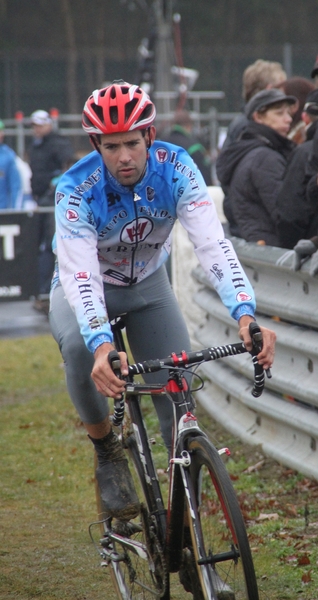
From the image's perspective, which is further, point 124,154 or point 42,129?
point 42,129

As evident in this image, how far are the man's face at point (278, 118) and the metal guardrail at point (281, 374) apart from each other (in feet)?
2.93

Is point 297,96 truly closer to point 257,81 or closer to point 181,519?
point 257,81

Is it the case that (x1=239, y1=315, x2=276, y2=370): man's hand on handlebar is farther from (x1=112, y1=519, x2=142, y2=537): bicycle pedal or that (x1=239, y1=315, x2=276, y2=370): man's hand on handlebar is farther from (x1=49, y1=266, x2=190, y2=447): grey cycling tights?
(x1=112, y1=519, x2=142, y2=537): bicycle pedal

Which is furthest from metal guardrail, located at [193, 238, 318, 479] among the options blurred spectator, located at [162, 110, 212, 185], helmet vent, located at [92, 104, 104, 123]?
blurred spectator, located at [162, 110, 212, 185]

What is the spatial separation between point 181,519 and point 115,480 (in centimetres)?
62

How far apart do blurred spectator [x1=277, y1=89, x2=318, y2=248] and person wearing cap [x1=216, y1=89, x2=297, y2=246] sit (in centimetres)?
58

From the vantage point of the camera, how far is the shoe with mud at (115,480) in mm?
4348

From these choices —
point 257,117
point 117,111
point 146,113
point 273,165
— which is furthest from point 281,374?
point 117,111

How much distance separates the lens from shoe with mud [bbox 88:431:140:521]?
14.3ft

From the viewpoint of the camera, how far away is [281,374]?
6.27 meters

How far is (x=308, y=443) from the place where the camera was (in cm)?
583

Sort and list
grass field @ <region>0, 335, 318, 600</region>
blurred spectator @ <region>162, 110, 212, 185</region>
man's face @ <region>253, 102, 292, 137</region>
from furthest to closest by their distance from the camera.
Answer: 1. blurred spectator @ <region>162, 110, 212, 185</region>
2. man's face @ <region>253, 102, 292, 137</region>
3. grass field @ <region>0, 335, 318, 600</region>

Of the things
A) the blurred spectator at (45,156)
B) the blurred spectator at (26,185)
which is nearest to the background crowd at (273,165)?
the blurred spectator at (45,156)

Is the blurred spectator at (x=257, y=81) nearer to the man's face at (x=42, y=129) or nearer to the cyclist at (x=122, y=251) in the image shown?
the cyclist at (x=122, y=251)
